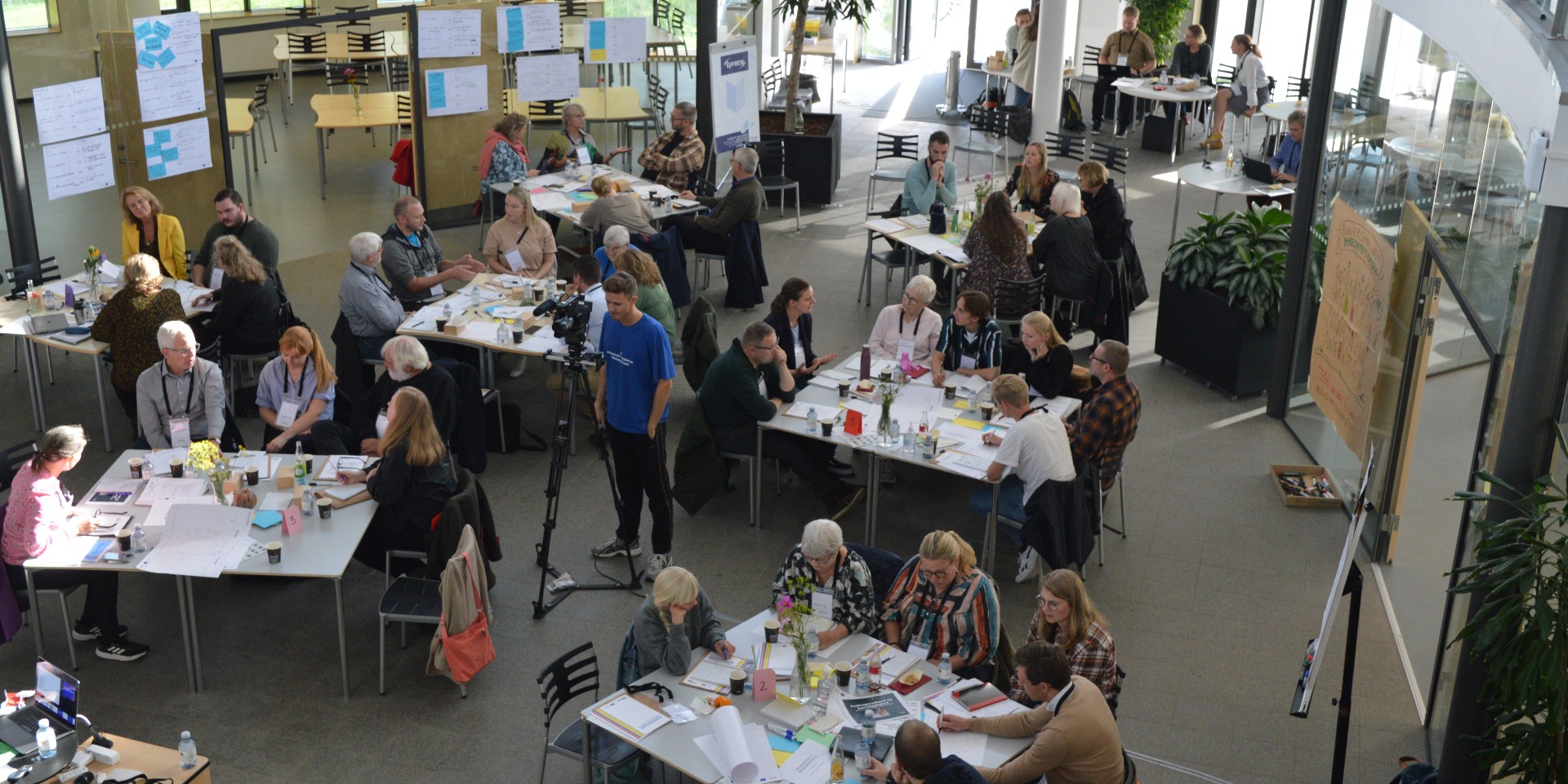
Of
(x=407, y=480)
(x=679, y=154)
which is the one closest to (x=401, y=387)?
(x=407, y=480)

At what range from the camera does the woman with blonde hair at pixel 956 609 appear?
554cm

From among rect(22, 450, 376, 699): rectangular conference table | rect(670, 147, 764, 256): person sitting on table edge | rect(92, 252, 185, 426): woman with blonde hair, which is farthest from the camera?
rect(670, 147, 764, 256): person sitting on table edge

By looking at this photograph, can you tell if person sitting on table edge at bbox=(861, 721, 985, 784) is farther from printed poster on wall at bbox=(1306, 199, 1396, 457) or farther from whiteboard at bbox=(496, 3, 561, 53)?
whiteboard at bbox=(496, 3, 561, 53)

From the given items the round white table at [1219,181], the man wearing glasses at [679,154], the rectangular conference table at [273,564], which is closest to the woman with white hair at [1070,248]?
the round white table at [1219,181]

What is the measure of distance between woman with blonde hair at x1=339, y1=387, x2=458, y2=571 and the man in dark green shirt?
1.68 metres

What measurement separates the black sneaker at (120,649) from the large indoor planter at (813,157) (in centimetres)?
907

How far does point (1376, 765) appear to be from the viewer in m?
5.95

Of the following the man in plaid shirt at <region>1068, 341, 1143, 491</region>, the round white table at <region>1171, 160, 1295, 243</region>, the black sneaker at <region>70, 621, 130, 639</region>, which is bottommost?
the black sneaker at <region>70, 621, 130, 639</region>

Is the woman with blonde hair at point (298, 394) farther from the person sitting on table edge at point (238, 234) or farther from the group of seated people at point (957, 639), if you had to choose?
the group of seated people at point (957, 639)

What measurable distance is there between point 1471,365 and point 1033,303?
3.84 meters

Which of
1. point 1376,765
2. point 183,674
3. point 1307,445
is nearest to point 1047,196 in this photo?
point 1307,445

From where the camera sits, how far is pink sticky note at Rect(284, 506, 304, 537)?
20.9 ft

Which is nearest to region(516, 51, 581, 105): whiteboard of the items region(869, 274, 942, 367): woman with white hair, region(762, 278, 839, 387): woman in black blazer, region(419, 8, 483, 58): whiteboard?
region(419, 8, 483, 58): whiteboard

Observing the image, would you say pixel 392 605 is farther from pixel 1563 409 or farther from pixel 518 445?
pixel 1563 409
